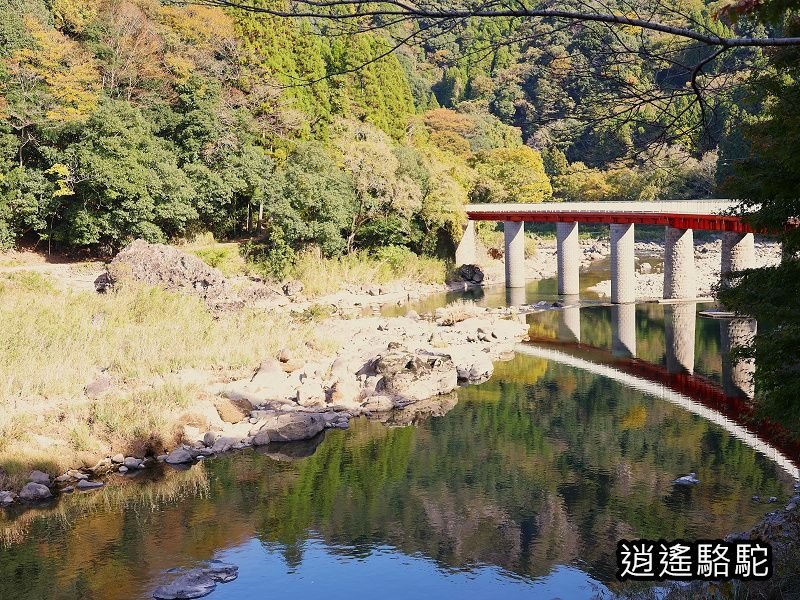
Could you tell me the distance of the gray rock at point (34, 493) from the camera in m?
15.5

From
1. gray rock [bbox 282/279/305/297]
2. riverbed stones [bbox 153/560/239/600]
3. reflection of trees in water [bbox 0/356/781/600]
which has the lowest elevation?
riverbed stones [bbox 153/560/239/600]

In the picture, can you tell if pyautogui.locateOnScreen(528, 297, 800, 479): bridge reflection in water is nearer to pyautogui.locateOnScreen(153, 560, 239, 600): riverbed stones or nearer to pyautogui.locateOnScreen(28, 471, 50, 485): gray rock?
pyautogui.locateOnScreen(153, 560, 239, 600): riverbed stones

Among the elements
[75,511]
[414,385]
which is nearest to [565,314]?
[414,385]

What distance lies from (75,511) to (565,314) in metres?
23.8

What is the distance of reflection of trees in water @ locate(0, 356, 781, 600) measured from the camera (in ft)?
43.9

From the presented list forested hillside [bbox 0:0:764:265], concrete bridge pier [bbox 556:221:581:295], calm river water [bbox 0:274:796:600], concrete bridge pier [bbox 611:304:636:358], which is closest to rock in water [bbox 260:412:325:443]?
calm river water [bbox 0:274:796:600]

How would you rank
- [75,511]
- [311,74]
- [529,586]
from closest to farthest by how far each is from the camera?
[529,586], [75,511], [311,74]

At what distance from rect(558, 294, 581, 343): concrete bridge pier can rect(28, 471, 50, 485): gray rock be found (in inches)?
737

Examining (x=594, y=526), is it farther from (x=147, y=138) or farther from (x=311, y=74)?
(x=311, y=74)

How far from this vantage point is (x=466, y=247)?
47781 mm

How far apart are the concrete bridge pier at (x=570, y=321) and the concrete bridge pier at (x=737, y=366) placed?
193 inches

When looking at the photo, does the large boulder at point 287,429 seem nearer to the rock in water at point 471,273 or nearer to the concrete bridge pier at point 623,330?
the concrete bridge pier at point 623,330

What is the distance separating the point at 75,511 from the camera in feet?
49.5

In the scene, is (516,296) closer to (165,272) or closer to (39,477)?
(165,272)
